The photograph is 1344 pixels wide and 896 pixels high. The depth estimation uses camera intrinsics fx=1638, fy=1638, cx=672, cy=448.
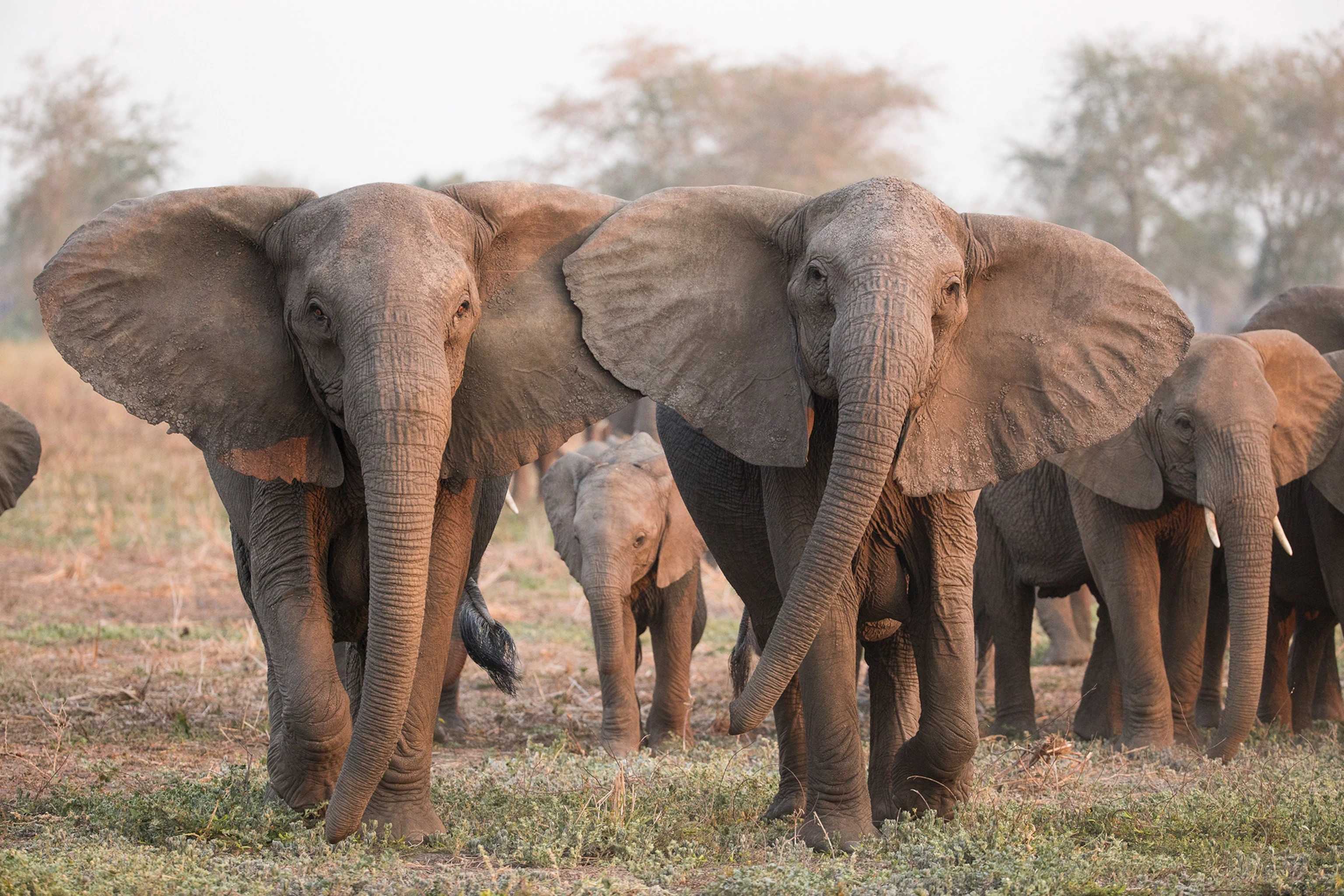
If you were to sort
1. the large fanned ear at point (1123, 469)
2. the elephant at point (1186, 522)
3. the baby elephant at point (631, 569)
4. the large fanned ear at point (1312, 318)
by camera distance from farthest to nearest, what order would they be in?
the large fanned ear at point (1312, 318), the baby elephant at point (631, 569), the large fanned ear at point (1123, 469), the elephant at point (1186, 522)

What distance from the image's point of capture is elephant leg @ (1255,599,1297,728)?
9.09 m

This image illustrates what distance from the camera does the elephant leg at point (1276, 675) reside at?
9086 millimetres

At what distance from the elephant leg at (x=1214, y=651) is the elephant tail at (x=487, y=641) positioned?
397 centimetres

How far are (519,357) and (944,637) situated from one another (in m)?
1.69

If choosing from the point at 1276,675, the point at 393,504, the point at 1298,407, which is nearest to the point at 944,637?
the point at 393,504

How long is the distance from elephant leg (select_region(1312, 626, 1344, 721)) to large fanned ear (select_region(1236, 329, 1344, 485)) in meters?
1.61

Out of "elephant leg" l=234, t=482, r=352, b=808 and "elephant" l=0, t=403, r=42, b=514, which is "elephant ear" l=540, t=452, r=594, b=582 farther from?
"elephant leg" l=234, t=482, r=352, b=808

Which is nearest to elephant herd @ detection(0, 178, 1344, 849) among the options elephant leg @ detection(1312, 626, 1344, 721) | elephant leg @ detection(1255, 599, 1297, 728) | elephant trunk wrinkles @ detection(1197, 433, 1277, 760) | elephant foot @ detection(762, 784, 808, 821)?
elephant foot @ detection(762, 784, 808, 821)

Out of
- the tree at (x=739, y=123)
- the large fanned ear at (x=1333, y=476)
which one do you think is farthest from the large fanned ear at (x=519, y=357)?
the tree at (x=739, y=123)

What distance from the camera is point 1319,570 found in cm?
898

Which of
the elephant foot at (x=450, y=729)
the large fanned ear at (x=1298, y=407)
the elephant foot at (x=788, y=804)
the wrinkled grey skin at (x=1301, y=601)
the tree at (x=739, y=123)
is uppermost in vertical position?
the tree at (x=739, y=123)

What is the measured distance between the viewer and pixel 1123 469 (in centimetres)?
809

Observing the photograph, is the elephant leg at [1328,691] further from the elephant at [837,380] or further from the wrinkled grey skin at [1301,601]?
the elephant at [837,380]

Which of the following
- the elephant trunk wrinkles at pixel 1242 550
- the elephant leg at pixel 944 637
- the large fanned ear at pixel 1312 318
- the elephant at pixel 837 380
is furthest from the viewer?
the large fanned ear at pixel 1312 318
